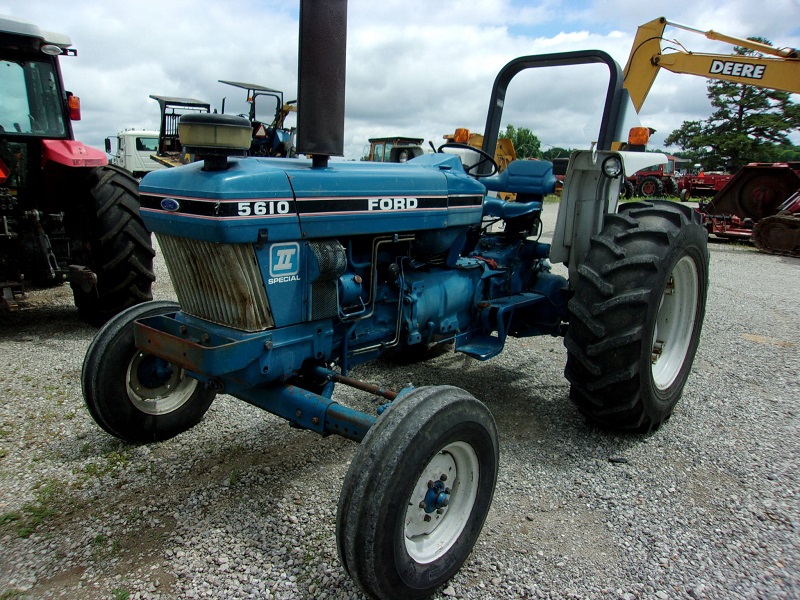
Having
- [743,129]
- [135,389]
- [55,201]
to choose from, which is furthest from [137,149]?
[743,129]

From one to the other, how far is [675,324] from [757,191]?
1078 centimetres

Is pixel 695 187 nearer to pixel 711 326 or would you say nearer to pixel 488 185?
pixel 711 326

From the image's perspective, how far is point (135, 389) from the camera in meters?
3.12

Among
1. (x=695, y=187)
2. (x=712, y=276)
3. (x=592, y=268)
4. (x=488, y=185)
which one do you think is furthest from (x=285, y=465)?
(x=695, y=187)

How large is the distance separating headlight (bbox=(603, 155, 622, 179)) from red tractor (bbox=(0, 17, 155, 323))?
379 cm

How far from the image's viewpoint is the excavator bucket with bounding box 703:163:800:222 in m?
12.4

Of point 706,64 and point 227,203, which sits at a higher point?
point 706,64

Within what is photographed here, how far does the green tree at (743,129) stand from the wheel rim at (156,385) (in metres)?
36.5

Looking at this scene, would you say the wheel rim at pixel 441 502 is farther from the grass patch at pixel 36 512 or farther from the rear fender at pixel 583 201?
the rear fender at pixel 583 201

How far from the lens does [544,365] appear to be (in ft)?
15.7

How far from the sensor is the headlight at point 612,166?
368cm

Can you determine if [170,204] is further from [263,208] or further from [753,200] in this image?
[753,200]

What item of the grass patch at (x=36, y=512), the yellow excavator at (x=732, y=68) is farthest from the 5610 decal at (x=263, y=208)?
the yellow excavator at (x=732, y=68)

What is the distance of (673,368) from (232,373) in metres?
2.85
